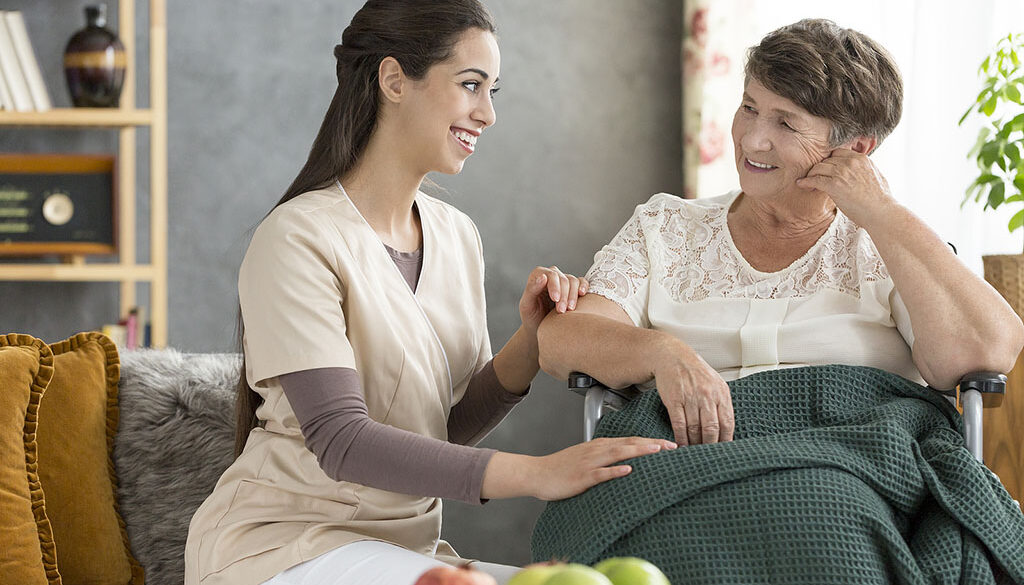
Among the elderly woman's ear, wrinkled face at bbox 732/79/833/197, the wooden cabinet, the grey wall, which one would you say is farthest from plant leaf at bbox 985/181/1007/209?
the grey wall

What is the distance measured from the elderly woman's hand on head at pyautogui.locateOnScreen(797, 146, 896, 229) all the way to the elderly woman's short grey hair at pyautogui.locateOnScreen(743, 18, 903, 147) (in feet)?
0.18

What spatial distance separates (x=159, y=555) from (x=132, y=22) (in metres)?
1.59

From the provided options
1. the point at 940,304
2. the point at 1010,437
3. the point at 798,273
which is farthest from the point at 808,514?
the point at 1010,437

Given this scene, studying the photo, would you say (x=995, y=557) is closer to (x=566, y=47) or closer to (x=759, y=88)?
(x=759, y=88)

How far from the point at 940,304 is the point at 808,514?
48 cm

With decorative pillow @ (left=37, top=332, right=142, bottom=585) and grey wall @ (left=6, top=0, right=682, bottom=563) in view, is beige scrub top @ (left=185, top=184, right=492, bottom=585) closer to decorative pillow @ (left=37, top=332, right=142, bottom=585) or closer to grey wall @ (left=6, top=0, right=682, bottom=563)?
decorative pillow @ (left=37, top=332, right=142, bottom=585)

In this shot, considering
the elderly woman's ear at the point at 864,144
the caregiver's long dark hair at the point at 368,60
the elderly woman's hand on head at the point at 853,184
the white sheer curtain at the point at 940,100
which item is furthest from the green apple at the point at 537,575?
the white sheer curtain at the point at 940,100

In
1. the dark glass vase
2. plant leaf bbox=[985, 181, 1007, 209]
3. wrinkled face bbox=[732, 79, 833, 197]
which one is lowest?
plant leaf bbox=[985, 181, 1007, 209]

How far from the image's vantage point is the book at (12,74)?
9.11ft

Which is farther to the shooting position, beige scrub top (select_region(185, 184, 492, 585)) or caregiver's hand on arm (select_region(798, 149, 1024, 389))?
caregiver's hand on arm (select_region(798, 149, 1024, 389))

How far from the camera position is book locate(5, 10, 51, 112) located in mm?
2779

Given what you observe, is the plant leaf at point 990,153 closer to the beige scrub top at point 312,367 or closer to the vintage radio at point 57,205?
the beige scrub top at point 312,367

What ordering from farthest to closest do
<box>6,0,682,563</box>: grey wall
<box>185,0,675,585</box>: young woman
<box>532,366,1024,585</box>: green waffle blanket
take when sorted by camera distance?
<box>6,0,682,563</box>: grey wall, <box>185,0,675,585</box>: young woman, <box>532,366,1024,585</box>: green waffle blanket

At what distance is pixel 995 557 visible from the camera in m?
1.31
